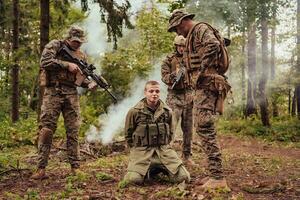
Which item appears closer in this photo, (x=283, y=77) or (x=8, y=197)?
(x=8, y=197)

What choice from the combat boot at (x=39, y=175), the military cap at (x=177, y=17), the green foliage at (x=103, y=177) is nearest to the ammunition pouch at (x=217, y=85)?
the military cap at (x=177, y=17)

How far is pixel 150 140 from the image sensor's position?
5.88 m

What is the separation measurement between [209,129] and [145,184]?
124 centimetres

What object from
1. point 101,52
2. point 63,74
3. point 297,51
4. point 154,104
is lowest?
point 154,104

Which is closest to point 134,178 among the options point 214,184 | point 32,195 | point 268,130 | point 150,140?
point 150,140

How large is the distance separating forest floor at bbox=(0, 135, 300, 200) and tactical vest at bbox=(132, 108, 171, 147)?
557mm

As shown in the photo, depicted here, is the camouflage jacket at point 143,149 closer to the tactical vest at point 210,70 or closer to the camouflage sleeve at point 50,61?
the tactical vest at point 210,70

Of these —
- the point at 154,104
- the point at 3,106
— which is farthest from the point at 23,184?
the point at 3,106

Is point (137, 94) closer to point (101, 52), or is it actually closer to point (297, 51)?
point (101, 52)

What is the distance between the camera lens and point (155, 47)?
2169 centimetres

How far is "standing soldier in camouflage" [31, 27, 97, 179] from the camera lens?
20.3 ft

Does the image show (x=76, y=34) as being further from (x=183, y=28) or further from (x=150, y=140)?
(x=150, y=140)

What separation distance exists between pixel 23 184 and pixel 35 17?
51.3 ft

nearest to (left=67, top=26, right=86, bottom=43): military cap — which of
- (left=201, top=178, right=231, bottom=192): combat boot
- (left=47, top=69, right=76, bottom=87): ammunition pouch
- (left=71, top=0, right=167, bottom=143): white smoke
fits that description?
(left=47, top=69, right=76, bottom=87): ammunition pouch
